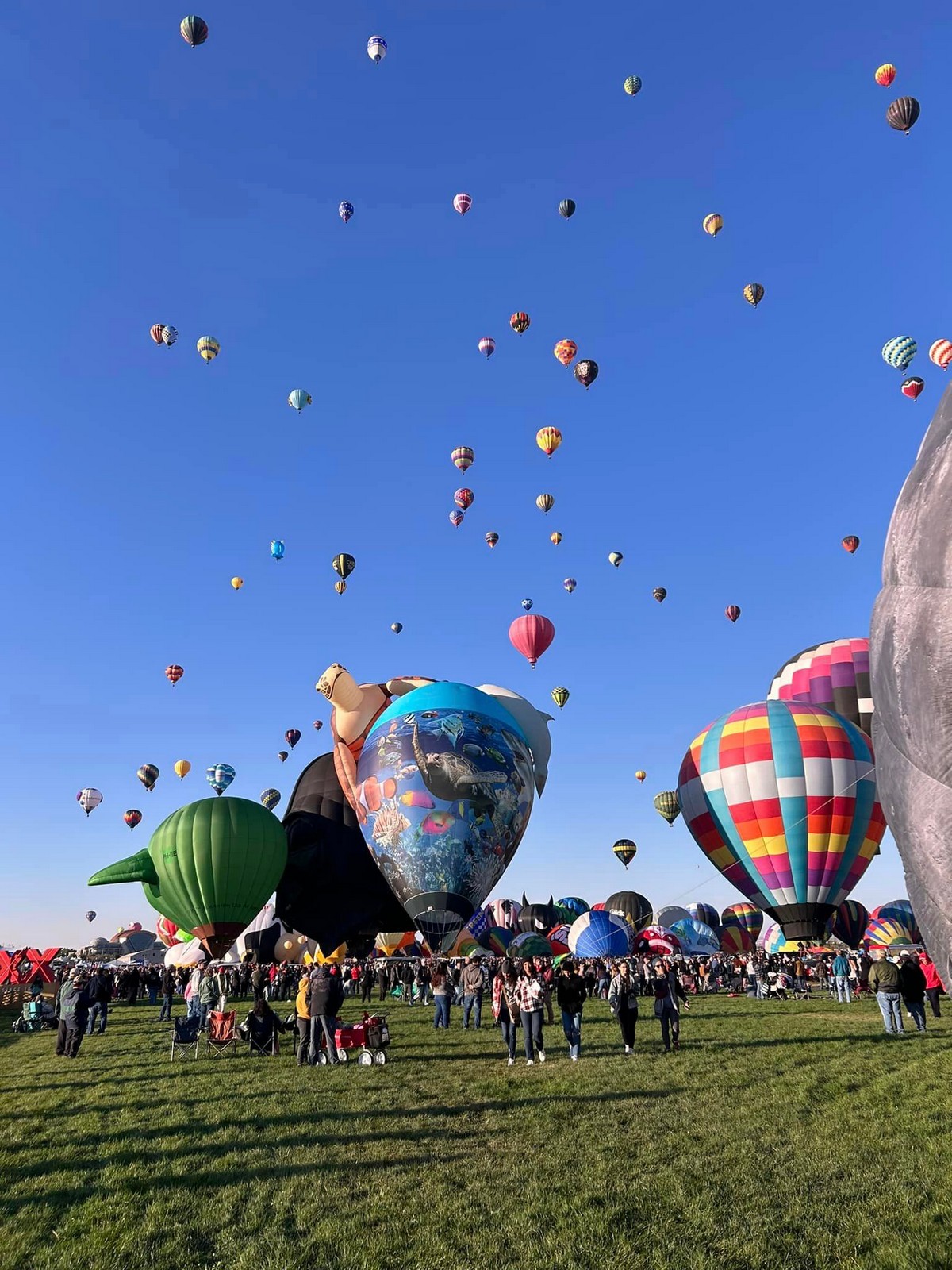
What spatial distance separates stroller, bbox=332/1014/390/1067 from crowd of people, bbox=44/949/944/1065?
0.75 feet

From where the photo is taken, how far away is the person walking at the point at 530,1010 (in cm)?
1330

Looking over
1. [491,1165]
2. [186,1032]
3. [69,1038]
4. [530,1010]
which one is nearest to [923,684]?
[491,1165]

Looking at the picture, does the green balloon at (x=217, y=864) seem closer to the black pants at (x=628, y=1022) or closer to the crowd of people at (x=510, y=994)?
the crowd of people at (x=510, y=994)

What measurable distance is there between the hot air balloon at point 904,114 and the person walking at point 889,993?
3206cm

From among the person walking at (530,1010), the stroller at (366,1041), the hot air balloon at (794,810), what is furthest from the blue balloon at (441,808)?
the person walking at (530,1010)

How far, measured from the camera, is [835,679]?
42.1 m

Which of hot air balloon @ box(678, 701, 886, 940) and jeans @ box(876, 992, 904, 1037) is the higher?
hot air balloon @ box(678, 701, 886, 940)

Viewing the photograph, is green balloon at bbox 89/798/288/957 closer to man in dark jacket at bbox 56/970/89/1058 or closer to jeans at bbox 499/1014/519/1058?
man in dark jacket at bbox 56/970/89/1058

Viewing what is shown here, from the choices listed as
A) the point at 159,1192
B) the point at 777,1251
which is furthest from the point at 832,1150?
the point at 159,1192

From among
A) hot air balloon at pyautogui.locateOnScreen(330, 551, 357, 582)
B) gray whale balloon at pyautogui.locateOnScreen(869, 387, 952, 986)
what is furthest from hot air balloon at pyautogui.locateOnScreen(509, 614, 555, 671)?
gray whale balloon at pyautogui.locateOnScreen(869, 387, 952, 986)

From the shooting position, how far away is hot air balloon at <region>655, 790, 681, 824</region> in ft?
161

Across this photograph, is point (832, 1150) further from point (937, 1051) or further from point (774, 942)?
point (774, 942)

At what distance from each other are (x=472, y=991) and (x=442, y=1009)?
862mm

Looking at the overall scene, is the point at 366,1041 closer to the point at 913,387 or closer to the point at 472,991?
the point at 472,991
